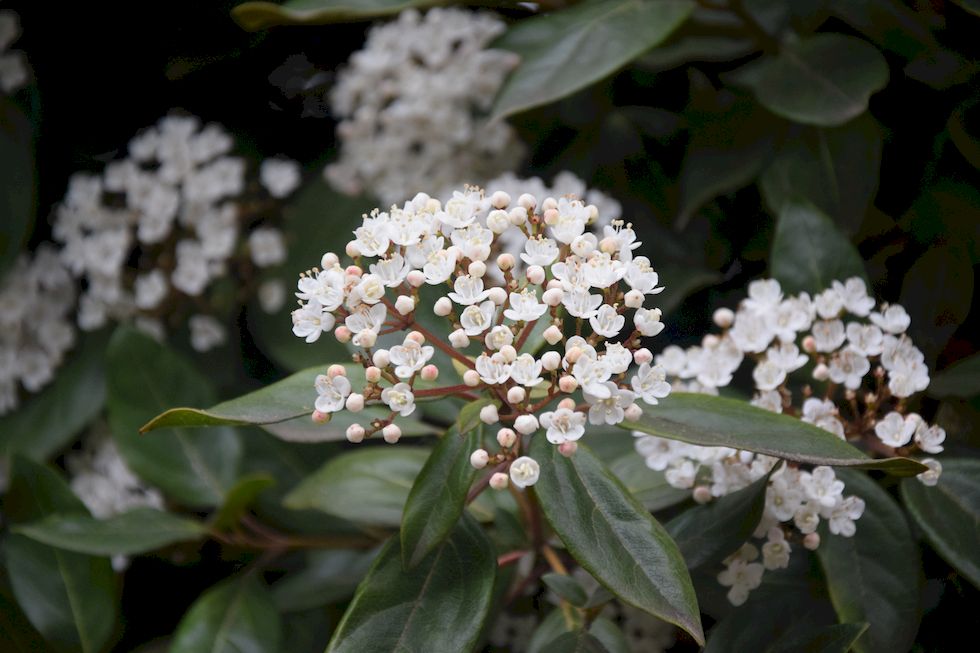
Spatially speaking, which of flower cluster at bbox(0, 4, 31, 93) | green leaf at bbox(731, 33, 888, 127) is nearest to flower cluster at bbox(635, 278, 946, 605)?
green leaf at bbox(731, 33, 888, 127)

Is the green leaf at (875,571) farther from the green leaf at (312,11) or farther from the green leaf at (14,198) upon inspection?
the green leaf at (14,198)

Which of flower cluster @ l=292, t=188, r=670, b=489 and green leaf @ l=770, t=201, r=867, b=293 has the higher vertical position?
flower cluster @ l=292, t=188, r=670, b=489

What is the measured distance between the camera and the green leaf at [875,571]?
83 cm

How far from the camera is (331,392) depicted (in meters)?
0.75

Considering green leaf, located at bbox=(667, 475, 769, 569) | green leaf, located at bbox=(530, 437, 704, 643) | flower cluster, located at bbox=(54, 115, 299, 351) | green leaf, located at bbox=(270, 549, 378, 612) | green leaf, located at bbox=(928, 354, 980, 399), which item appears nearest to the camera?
green leaf, located at bbox=(530, 437, 704, 643)

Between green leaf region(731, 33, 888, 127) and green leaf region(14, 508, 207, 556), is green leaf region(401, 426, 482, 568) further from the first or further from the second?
green leaf region(731, 33, 888, 127)

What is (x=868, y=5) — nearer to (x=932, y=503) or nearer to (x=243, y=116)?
(x=932, y=503)

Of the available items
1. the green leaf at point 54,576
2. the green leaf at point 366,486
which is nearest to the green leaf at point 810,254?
the green leaf at point 366,486

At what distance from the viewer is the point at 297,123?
1.56m

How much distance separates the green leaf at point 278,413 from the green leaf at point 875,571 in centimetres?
43

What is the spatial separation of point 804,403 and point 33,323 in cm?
118

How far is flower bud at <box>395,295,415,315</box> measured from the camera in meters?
0.76

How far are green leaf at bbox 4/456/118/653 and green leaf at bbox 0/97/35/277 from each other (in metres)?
0.38

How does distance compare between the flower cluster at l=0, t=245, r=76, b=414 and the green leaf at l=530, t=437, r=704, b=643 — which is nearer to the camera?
the green leaf at l=530, t=437, r=704, b=643
